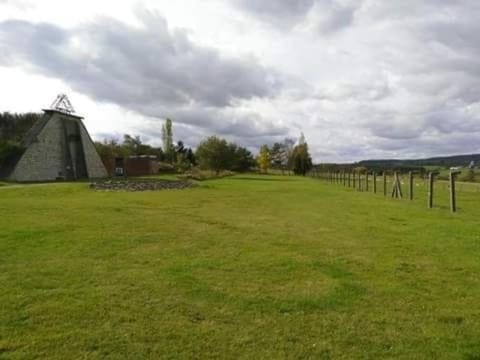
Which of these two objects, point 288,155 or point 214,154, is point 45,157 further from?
point 288,155

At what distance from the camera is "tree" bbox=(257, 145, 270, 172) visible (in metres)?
76.2

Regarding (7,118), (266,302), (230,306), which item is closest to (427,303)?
(266,302)

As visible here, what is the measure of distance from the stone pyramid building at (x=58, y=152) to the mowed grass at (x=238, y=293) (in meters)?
35.0

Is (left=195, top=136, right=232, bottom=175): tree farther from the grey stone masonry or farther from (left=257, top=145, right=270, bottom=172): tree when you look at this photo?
(left=257, top=145, right=270, bottom=172): tree

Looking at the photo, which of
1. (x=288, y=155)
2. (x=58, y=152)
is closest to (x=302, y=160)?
(x=288, y=155)

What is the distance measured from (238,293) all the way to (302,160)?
2645 inches

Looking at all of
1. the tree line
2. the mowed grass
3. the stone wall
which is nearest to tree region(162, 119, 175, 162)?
the tree line

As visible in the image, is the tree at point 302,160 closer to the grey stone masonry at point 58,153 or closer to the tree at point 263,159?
the tree at point 263,159

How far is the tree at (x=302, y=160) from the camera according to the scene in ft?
230

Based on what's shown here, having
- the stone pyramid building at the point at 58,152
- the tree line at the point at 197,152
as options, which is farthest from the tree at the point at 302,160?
the stone pyramid building at the point at 58,152

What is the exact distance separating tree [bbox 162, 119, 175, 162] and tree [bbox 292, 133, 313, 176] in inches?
969

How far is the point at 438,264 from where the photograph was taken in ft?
18.9

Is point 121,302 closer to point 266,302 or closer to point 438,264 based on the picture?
point 266,302

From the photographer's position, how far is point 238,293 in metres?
4.43
